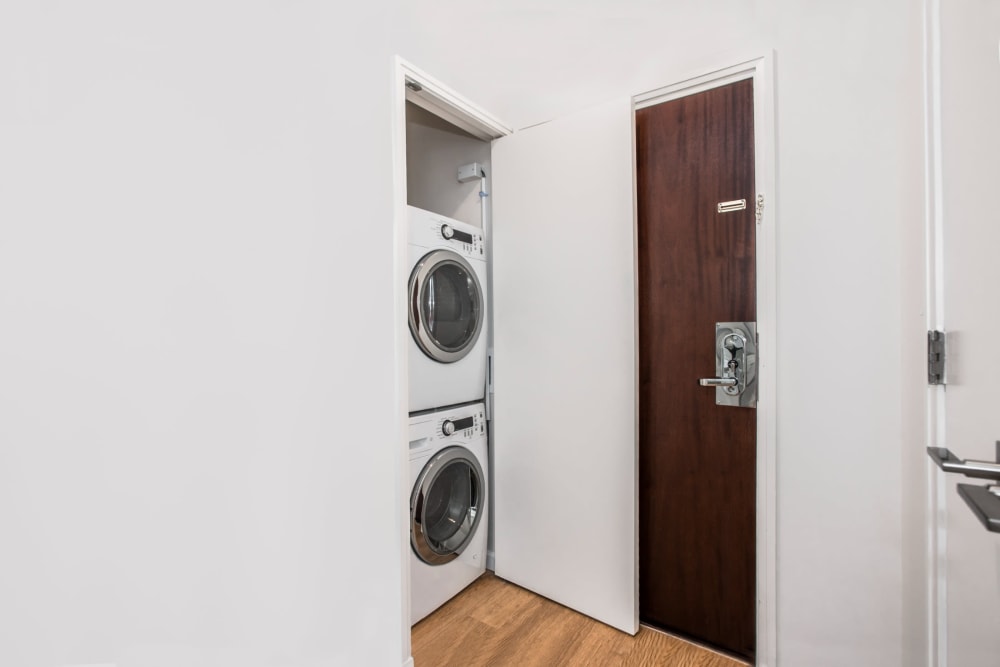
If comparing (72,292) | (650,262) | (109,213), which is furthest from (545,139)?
(72,292)

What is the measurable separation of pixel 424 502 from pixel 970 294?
1.68m

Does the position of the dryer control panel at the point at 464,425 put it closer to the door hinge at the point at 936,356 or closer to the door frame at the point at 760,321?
the door frame at the point at 760,321

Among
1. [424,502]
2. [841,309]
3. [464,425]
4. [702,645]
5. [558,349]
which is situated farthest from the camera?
[464,425]

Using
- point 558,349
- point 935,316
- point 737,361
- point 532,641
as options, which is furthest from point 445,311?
point 935,316

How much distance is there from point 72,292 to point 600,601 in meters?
1.90

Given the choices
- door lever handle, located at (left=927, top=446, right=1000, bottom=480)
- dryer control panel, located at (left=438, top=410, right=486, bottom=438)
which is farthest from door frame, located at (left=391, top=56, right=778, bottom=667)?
door lever handle, located at (left=927, top=446, right=1000, bottom=480)

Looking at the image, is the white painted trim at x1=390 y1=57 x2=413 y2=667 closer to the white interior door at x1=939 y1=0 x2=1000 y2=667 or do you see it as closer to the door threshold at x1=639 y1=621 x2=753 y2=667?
the door threshold at x1=639 y1=621 x2=753 y2=667

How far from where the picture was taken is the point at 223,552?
1012mm

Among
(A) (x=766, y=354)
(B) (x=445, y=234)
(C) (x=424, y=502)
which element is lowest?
(C) (x=424, y=502)

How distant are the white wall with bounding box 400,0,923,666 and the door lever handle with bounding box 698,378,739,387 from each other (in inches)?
5.6

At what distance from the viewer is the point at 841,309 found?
1.37 m

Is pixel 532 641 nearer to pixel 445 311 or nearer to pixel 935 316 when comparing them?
pixel 445 311

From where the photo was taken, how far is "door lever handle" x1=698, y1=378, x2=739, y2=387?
1.54 metres

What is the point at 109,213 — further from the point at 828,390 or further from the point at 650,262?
the point at 828,390
